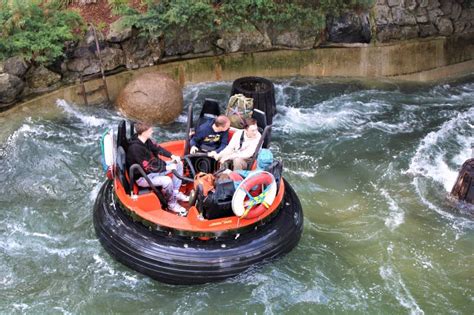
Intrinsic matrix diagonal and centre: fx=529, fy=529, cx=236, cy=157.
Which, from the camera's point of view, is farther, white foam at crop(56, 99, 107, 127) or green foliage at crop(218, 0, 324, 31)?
green foliage at crop(218, 0, 324, 31)

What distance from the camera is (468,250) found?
622 centimetres

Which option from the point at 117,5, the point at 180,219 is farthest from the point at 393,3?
the point at 180,219

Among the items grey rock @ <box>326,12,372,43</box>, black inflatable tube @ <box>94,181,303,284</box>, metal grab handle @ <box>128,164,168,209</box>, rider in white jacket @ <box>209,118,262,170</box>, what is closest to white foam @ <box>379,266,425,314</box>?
black inflatable tube @ <box>94,181,303,284</box>

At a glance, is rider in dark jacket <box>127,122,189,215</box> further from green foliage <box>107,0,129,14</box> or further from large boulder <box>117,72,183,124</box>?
green foliage <box>107,0,129,14</box>

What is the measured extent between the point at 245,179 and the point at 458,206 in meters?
3.27

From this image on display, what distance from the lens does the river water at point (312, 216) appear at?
541cm

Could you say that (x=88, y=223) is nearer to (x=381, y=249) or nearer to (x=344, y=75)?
(x=381, y=249)

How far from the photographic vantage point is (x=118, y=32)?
30.1ft

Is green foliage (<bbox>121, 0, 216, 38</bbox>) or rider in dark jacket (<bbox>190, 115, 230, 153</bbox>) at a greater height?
green foliage (<bbox>121, 0, 216, 38</bbox>)

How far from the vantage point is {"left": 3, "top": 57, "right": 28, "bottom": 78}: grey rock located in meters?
8.23

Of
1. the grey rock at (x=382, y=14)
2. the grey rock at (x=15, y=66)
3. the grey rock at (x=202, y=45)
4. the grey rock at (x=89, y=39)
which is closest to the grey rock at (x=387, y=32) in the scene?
the grey rock at (x=382, y=14)

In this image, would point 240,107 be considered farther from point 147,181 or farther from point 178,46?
point 178,46

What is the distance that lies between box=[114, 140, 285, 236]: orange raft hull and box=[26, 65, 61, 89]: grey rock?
12.7 feet

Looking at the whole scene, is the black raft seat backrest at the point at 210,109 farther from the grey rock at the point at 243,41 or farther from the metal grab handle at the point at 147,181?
the grey rock at the point at 243,41
